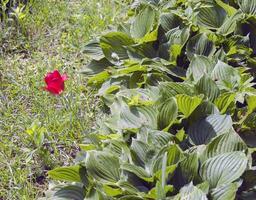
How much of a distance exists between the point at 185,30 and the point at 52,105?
2.99 ft

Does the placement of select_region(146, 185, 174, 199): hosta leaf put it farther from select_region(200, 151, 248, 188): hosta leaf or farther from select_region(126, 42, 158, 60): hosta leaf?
select_region(126, 42, 158, 60): hosta leaf

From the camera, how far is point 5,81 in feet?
11.6

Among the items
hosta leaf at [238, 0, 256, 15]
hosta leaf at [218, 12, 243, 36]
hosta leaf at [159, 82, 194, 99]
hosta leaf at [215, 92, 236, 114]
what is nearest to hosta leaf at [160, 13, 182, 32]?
→ hosta leaf at [218, 12, 243, 36]

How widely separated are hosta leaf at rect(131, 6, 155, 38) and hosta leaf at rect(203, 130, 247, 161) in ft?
3.65

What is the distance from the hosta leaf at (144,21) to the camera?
3.20 m

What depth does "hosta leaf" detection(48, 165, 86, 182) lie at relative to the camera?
2.34 m

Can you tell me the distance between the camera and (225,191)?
2061 millimetres

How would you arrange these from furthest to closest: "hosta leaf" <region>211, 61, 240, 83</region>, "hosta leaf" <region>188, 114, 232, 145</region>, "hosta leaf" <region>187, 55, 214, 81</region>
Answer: "hosta leaf" <region>187, 55, 214, 81</region> < "hosta leaf" <region>211, 61, 240, 83</region> < "hosta leaf" <region>188, 114, 232, 145</region>

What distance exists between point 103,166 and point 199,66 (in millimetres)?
852

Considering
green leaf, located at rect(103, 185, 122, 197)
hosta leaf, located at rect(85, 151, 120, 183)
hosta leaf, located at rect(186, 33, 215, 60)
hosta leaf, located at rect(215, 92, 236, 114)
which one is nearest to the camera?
green leaf, located at rect(103, 185, 122, 197)

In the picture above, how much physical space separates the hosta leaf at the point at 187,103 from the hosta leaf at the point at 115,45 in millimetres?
898

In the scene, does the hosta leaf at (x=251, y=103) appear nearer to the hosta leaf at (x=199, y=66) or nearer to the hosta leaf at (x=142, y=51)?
the hosta leaf at (x=199, y=66)

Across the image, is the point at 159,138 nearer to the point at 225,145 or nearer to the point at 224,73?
the point at 225,145

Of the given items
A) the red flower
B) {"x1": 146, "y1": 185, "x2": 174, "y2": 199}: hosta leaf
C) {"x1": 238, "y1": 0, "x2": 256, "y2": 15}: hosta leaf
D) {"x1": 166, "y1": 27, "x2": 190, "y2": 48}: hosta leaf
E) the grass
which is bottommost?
the grass
